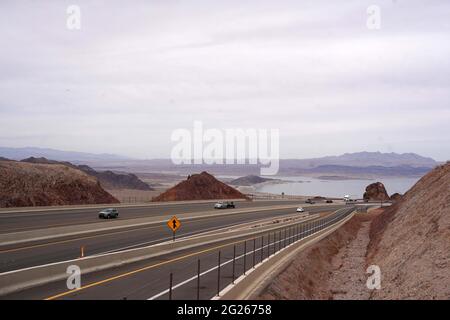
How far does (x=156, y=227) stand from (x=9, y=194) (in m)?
28.2

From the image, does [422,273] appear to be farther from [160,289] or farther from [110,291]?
[110,291]

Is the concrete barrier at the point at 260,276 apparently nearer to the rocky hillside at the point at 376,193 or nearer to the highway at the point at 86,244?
the highway at the point at 86,244

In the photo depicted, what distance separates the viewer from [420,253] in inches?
1155

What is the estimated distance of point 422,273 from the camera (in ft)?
85.5

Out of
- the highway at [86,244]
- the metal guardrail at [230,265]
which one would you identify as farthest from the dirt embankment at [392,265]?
the highway at [86,244]

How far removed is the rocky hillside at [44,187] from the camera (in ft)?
220

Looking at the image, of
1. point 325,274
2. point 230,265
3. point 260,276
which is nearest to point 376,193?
point 325,274

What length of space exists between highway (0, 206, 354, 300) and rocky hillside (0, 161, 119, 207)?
41133 millimetres

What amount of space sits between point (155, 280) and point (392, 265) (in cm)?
1566

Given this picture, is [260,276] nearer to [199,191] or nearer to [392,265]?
[392,265]

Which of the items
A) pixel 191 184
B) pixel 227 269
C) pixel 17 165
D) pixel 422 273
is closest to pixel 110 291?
pixel 227 269

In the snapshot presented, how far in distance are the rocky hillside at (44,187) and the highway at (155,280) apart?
41133 millimetres

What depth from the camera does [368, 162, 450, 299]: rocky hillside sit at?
24359 mm
